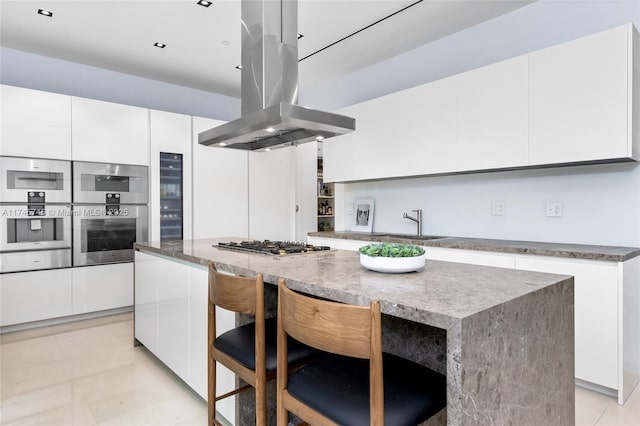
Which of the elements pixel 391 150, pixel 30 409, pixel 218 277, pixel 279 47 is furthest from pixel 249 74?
pixel 30 409

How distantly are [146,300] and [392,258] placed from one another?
2.07 metres

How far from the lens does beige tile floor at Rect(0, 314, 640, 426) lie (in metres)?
2.02

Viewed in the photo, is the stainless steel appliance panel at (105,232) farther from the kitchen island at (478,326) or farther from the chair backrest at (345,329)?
the chair backrest at (345,329)

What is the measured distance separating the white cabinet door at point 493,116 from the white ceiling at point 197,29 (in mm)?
657

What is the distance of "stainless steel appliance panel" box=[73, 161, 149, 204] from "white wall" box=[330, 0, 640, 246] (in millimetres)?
2410

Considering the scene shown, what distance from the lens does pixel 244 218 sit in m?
4.73

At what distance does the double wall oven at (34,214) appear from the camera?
3.28 metres

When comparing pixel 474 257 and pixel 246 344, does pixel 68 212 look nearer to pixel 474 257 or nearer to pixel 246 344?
pixel 246 344

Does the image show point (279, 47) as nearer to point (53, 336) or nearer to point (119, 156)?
point (119, 156)

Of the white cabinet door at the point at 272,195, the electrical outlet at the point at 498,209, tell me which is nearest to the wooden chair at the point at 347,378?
the electrical outlet at the point at 498,209

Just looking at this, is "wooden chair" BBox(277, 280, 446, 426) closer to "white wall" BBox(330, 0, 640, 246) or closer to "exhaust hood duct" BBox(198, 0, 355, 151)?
"exhaust hood duct" BBox(198, 0, 355, 151)

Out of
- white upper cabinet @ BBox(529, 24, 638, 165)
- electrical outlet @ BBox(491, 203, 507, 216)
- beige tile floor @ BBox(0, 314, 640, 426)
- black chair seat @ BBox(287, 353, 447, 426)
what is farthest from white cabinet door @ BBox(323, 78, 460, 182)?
black chair seat @ BBox(287, 353, 447, 426)

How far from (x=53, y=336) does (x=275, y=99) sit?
2897mm

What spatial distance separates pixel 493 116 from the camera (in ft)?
9.46
